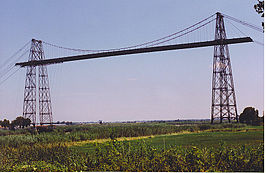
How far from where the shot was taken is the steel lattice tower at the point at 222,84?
6203mm

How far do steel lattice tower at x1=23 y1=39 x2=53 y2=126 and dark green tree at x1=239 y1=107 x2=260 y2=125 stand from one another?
4873 mm

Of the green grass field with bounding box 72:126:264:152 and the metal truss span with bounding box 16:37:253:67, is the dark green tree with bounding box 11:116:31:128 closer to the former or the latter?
the metal truss span with bounding box 16:37:253:67

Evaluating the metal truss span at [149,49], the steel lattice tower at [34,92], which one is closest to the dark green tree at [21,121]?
the steel lattice tower at [34,92]

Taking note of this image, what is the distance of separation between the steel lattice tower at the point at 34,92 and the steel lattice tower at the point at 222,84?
171 inches

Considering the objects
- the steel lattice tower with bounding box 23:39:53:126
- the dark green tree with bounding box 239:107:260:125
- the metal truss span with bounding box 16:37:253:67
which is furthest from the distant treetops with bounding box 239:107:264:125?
the steel lattice tower with bounding box 23:39:53:126

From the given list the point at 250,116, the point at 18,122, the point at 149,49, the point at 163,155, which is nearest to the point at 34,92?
the point at 18,122

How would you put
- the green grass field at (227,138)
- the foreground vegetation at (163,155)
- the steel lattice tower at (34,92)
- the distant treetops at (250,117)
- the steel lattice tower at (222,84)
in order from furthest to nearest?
1. the steel lattice tower at (34,92)
2. the steel lattice tower at (222,84)
3. the green grass field at (227,138)
4. the distant treetops at (250,117)
5. the foreground vegetation at (163,155)

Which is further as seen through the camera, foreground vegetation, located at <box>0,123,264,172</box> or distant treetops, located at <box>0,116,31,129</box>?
distant treetops, located at <box>0,116,31,129</box>

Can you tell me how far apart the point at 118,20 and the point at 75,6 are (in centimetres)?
105

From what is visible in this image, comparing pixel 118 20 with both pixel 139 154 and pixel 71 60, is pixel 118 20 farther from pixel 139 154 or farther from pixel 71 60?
pixel 139 154

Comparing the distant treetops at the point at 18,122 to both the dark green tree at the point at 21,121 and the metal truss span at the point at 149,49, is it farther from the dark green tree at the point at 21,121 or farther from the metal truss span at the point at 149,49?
the metal truss span at the point at 149,49

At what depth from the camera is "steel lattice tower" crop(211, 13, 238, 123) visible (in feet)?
20.4

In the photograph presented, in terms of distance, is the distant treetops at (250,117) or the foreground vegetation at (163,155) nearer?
the foreground vegetation at (163,155)

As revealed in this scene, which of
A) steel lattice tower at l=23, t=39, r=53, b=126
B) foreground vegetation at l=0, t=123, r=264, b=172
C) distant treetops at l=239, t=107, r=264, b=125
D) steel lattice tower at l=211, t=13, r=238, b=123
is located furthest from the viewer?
steel lattice tower at l=23, t=39, r=53, b=126
